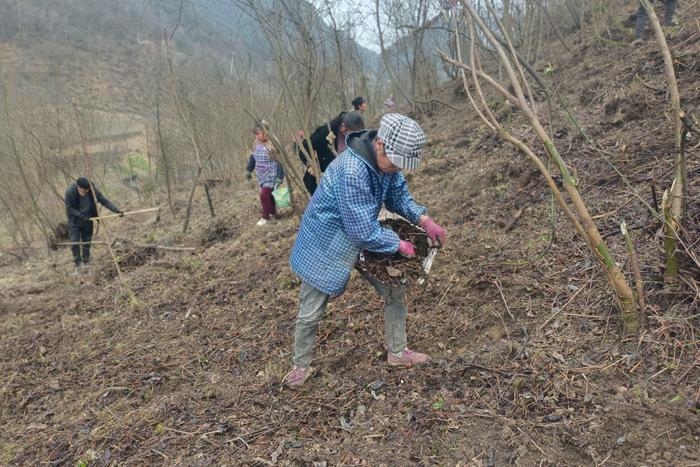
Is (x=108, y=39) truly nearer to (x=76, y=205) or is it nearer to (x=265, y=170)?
(x=76, y=205)

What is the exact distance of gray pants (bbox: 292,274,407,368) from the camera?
2.86 m

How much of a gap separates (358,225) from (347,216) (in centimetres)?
8

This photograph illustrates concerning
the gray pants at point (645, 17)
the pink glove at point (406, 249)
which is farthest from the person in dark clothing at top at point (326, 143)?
the gray pants at point (645, 17)

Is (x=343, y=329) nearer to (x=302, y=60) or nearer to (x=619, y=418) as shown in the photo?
(x=619, y=418)

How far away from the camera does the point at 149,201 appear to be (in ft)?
54.9

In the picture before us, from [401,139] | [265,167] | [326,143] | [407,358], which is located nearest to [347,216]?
[401,139]

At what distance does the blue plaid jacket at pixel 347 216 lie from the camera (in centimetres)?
251

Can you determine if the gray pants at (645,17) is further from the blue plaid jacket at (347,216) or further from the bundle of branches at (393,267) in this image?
the bundle of branches at (393,267)

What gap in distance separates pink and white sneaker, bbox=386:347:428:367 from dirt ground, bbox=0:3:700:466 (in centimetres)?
9

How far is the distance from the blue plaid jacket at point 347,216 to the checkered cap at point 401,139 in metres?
0.15

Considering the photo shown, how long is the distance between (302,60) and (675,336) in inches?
215

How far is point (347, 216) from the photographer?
252cm

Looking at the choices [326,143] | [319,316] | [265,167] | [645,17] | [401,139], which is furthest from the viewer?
[645,17]

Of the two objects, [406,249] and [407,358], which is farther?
[407,358]
